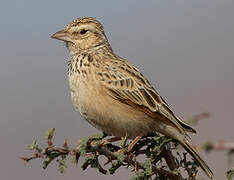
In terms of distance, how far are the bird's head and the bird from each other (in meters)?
0.24

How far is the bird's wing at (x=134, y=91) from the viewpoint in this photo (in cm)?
500

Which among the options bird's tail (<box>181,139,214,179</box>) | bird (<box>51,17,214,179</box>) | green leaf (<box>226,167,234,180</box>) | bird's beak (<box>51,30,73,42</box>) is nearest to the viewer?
green leaf (<box>226,167,234,180</box>)

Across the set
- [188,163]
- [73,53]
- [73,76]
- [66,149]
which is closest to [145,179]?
[188,163]

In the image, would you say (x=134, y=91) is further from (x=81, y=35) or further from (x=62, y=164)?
(x=62, y=164)

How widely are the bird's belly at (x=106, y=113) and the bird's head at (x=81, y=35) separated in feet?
3.52

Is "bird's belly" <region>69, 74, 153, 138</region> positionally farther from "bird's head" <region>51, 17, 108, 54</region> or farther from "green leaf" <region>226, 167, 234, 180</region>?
"green leaf" <region>226, 167, 234, 180</region>

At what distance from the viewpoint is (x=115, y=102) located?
16.8 feet

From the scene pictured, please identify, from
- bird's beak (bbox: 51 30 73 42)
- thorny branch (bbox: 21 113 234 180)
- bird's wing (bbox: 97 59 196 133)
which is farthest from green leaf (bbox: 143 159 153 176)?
bird's beak (bbox: 51 30 73 42)

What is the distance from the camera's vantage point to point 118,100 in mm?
5180

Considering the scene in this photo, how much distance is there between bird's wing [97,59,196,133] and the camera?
500 centimetres

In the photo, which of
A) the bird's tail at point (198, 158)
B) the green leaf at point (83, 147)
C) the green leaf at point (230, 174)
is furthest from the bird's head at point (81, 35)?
the green leaf at point (230, 174)

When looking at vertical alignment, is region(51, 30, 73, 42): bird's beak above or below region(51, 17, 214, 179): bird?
above

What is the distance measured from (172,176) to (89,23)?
3.53 m

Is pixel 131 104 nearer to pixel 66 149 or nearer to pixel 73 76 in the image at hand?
pixel 73 76
